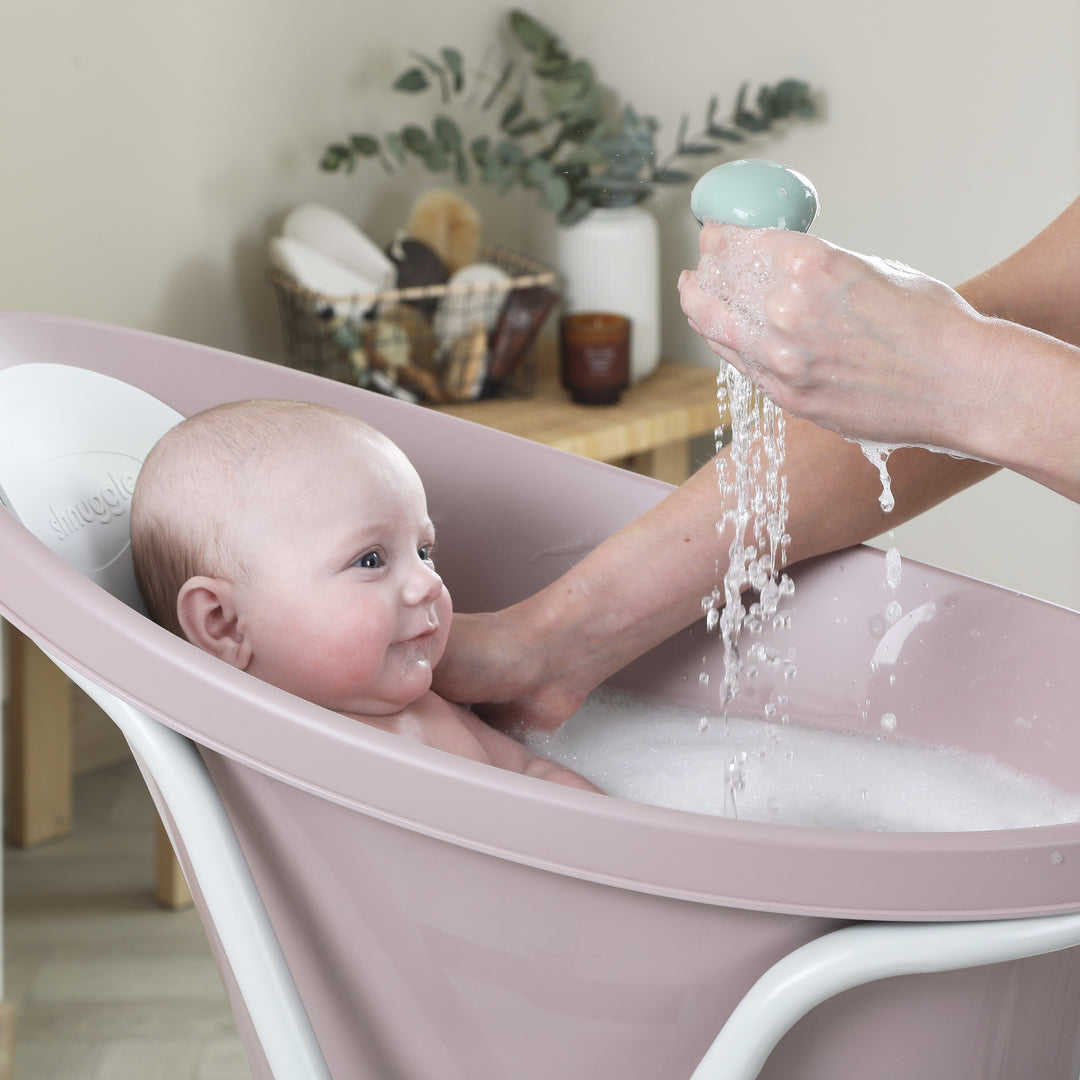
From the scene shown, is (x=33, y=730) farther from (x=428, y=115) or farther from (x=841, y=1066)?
(x=841, y=1066)

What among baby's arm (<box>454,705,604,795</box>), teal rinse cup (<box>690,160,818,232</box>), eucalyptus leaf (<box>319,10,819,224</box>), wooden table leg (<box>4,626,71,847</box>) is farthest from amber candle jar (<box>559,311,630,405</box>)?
teal rinse cup (<box>690,160,818,232</box>)

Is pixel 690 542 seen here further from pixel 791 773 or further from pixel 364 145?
pixel 364 145

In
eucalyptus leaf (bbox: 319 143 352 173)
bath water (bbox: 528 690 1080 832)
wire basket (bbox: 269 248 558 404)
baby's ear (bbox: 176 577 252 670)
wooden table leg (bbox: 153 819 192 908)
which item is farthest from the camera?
eucalyptus leaf (bbox: 319 143 352 173)

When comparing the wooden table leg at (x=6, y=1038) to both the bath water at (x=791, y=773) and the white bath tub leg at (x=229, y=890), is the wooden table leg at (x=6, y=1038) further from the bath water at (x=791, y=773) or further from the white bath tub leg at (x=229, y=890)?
the white bath tub leg at (x=229, y=890)

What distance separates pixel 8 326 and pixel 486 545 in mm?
362

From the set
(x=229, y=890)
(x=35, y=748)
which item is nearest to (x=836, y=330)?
(x=229, y=890)

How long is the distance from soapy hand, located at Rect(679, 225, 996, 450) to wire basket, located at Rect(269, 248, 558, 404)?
41.3 inches

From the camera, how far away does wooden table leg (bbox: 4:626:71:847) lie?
61.5 inches

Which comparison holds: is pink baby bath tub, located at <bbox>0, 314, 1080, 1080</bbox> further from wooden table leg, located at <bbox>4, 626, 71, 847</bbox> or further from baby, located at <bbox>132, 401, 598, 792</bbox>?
wooden table leg, located at <bbox>4, 626, 71, 847</bbox>

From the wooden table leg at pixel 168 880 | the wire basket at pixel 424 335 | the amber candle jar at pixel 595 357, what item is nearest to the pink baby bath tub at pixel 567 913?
the wooden table leg at pixel 168 880

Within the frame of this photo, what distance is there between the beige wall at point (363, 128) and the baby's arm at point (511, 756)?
0.95 meters

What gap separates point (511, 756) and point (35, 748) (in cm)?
88

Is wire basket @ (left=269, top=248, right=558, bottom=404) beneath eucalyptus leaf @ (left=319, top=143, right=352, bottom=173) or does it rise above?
beneath

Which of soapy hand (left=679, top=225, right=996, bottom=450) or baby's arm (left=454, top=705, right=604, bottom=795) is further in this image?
baby's arm (left=454, top=705, right=604, bottom=795)
